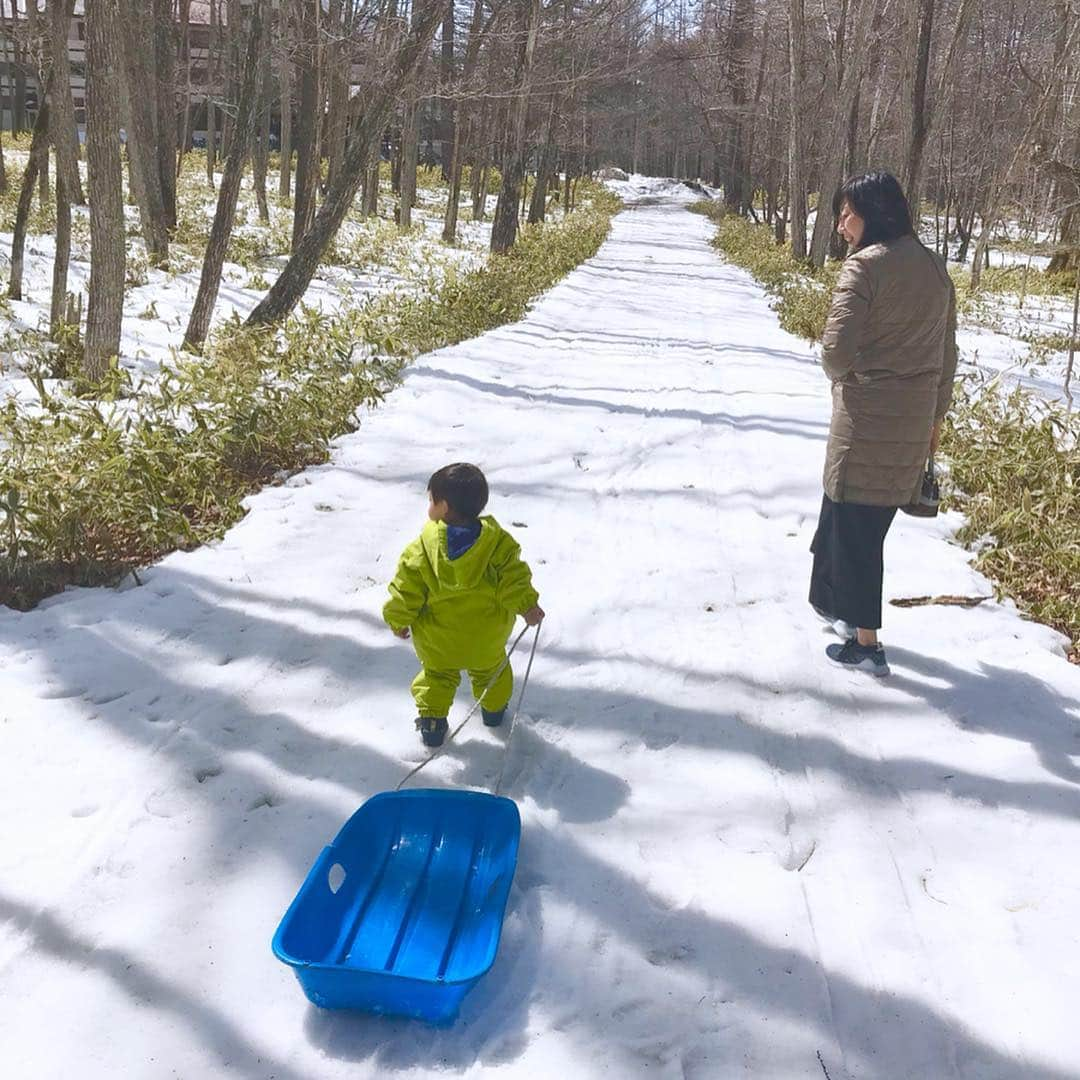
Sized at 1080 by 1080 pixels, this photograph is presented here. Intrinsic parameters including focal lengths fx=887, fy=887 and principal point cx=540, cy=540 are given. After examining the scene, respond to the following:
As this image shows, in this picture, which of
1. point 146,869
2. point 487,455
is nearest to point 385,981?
point 146,869

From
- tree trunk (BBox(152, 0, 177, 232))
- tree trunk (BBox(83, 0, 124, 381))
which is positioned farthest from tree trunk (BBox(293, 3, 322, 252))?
tree trunk (BBox(83, 0, 124, 381))

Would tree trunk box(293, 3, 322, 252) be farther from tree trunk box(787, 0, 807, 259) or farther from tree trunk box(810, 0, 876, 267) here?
tree trunk box(787, 0, 807, 259)

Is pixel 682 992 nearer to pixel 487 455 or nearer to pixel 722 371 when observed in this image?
pixel 487 455

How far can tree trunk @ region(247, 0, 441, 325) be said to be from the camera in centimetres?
886

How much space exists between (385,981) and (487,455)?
442cm

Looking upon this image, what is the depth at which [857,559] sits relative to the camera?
3541 millimetres

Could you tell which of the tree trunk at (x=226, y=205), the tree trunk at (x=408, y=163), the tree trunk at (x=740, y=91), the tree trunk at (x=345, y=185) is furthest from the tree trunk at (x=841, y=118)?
the tree trunk at (x=740, y=91)

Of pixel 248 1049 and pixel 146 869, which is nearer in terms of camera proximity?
pixel 248 1049

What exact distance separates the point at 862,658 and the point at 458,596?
1.80 metres

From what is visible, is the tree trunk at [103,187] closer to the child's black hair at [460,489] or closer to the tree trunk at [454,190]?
the child's black hair at [460,489]

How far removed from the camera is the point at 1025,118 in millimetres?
23312

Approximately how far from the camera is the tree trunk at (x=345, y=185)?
8859 millimetres

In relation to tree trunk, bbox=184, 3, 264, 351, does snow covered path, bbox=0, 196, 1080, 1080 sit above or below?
below

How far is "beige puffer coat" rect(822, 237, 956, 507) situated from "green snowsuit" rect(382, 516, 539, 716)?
142cm
